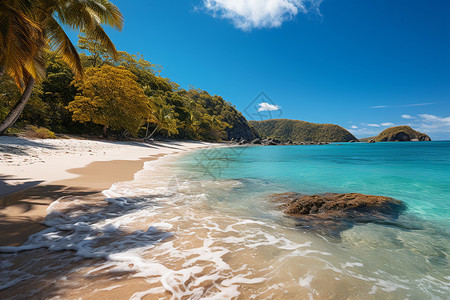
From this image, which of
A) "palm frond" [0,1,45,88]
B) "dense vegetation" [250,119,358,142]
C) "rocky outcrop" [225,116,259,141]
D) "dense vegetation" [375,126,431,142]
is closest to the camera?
"palm frond" [0,1,45,88]

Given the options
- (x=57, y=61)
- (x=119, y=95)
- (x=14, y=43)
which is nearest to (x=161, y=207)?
(x=14, y=43)

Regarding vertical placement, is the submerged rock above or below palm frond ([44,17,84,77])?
below

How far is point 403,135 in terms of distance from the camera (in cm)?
15262

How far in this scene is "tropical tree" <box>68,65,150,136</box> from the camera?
74.3 feet

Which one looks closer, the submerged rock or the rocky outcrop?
the submerged rock

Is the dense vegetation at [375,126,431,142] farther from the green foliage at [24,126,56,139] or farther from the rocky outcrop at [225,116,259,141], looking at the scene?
the green foliage at [24,126,56,139]

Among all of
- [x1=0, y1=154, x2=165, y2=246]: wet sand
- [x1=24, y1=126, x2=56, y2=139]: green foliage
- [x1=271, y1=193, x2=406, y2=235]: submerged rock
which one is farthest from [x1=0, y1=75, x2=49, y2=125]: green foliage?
[x1=271, y1=193, x2=406, y2=235]: submerged rock

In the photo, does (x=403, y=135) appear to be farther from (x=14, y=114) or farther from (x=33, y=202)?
(x=14, y=114)

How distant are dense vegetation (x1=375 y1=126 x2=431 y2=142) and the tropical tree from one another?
19543 centimetres

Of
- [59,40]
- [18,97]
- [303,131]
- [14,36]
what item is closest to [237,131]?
[18,97]

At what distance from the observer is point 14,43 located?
4.43 metres

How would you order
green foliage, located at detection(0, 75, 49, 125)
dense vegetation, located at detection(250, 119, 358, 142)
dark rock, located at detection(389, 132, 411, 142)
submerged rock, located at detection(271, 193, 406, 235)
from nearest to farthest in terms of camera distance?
1. submerged rock, located at detection(271, 193, 406, 235)
2. green foliage, located at detection(0, 75, 49, 125)
3. dark rock, located at detection(389, 132, 411, 142)
4. dense vegetation, located at detection(250, 119, 358, 142)

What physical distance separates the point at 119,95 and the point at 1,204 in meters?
23.3

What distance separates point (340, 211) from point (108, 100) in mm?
26502
